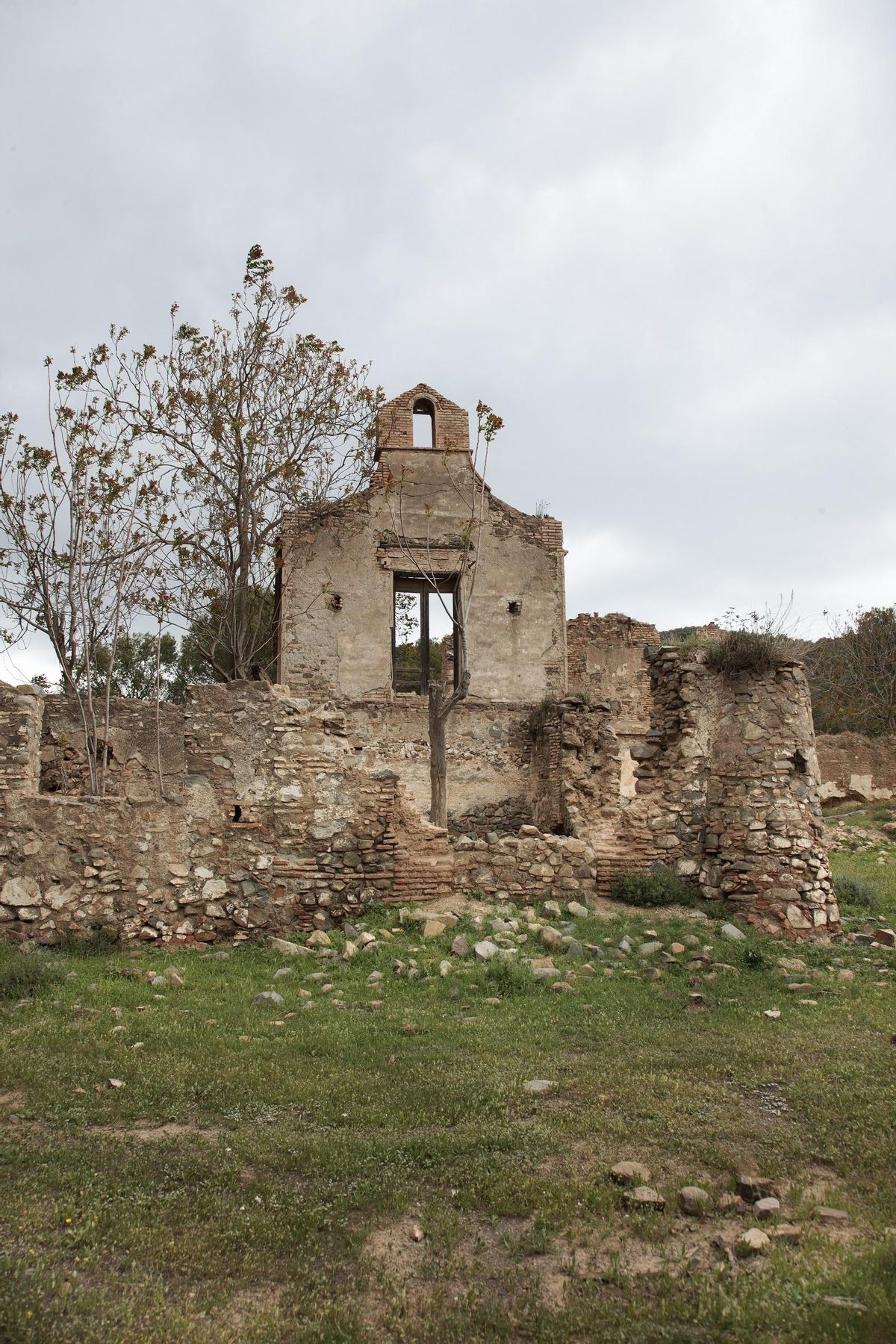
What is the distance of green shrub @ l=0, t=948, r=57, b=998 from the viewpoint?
21.7 ft

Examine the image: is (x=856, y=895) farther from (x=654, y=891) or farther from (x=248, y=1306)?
(x=248, y=1306)

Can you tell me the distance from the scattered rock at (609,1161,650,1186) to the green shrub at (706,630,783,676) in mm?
7269

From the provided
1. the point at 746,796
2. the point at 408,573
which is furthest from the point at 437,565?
the point at 746,796

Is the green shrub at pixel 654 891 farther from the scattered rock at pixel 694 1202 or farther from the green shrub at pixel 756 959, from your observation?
the scattered rock at pixel 694 1202

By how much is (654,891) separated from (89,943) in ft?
18.9

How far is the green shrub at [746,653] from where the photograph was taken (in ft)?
33.7

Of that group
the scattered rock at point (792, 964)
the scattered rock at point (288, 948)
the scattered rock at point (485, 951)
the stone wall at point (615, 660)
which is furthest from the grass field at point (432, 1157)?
the stone wall at point (615, 660)

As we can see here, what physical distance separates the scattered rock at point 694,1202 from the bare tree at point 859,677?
25.4 m

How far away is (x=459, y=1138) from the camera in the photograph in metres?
4.20

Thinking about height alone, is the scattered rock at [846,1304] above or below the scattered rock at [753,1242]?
above

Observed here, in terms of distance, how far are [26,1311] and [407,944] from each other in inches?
214

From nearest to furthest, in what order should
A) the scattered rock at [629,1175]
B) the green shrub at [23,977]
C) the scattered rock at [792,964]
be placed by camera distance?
1. the scattered rock at [629,1175]
2. the green shrub at [23,977]
3. the scattered rock at [792,964]

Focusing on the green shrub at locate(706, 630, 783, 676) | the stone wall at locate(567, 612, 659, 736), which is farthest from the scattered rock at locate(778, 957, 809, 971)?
the stone wall at locate(567, 612, 659, 736)

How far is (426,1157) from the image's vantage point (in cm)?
407
